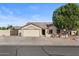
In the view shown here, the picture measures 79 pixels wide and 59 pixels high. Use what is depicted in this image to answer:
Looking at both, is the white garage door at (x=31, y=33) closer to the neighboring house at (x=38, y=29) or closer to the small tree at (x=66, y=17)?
the neighboring house at (x=38, y=29)

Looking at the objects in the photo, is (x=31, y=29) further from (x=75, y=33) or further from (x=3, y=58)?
(x=3, y=58)

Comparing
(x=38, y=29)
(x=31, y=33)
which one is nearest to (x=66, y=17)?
(x=38, y=29)

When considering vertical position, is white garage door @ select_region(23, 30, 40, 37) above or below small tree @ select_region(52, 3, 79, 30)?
below

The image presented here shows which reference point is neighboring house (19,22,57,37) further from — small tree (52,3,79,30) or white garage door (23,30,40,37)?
small tree (52,3,79,30)

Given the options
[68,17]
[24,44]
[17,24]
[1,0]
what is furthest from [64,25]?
[1,0]

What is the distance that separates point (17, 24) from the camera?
4.94 m

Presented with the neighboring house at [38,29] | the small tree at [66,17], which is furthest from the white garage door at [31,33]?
the small tree at [66,17]

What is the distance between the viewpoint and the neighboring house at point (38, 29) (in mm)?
5545

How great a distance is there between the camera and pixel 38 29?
5.89 m

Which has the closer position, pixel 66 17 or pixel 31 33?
pixel 31 33

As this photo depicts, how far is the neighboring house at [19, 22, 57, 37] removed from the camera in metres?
5.54

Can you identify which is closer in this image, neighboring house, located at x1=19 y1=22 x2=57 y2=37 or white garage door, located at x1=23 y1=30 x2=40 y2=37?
neighboring house, located at x1=19 y1=22 x2=57 y2=37

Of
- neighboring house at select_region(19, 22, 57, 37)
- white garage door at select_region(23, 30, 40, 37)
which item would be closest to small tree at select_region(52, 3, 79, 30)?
neighboring house at select_region(19, 22, 57, 37)

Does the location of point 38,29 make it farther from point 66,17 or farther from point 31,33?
point 66,17
